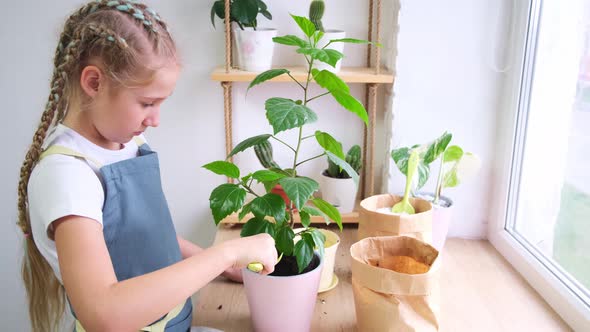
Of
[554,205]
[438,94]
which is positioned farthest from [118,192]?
[554,205]

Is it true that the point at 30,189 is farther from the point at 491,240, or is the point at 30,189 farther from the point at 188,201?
the point at 491,240

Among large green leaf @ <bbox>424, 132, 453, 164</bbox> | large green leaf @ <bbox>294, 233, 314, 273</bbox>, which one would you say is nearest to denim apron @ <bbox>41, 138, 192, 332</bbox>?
large green leaf @ <bbox>294, 233, 314, 273</bbox>

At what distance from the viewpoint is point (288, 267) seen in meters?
0.88

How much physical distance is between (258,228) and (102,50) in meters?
0.37

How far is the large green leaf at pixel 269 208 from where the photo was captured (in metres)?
0.80

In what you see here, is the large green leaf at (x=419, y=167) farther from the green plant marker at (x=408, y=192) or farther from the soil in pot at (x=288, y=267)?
the soil in pot at (x=288, y=267)

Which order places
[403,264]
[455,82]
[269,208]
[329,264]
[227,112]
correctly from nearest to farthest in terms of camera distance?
[269,208], [403,264], [329,264], [455,82], [227,112]

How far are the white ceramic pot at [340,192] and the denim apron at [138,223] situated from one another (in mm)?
520

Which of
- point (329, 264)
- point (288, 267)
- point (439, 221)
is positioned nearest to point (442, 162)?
point (439, 221)

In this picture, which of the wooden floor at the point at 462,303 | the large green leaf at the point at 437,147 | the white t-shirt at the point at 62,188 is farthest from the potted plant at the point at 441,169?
the white t-shirt at the point at 62,188

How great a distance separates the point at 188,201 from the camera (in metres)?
1.53

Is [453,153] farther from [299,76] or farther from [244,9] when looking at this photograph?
[244,9]

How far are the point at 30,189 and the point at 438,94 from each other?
96 cm

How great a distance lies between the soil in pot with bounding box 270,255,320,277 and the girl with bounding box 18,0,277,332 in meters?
0.08
